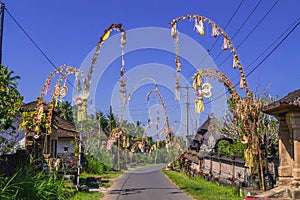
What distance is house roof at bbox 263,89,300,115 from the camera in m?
8.73

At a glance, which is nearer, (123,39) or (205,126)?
(123,39)

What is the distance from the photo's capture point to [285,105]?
9188 millimetres

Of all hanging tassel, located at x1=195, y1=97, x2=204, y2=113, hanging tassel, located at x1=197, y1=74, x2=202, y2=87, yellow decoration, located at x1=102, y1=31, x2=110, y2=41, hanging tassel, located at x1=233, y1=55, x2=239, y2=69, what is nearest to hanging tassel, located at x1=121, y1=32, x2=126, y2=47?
yellow decoration, located at x1=102, y1=31, x2=110, y2=41

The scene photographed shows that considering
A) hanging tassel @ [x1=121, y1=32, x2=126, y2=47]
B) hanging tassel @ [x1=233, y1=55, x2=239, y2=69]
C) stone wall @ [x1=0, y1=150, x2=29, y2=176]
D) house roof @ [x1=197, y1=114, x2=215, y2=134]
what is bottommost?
stone wall @ [x1=0, y1=150, x2=29, y2=176]

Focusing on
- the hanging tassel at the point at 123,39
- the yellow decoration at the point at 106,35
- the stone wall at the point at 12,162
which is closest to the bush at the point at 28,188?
the stone wall at the point at 12,162

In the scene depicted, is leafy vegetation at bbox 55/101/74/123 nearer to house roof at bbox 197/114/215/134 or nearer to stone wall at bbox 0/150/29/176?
stone wall at bbox 0/150/29/176

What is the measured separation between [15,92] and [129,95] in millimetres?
5739

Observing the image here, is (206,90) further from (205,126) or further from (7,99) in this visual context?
(205,126)

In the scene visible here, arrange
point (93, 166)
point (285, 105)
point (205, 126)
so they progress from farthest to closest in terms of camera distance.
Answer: point (205, 126), point (93, 166), point (285, 105)

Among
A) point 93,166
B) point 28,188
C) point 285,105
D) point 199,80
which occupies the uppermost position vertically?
point 199,80

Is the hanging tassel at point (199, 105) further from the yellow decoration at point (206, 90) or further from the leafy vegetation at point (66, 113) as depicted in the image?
the leafy vegetation at point (66, 113)

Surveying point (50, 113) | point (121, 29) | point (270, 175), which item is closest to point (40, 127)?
point (50, 113)

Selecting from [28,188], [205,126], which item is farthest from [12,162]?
[205,126]

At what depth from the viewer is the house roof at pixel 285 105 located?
8.73m
